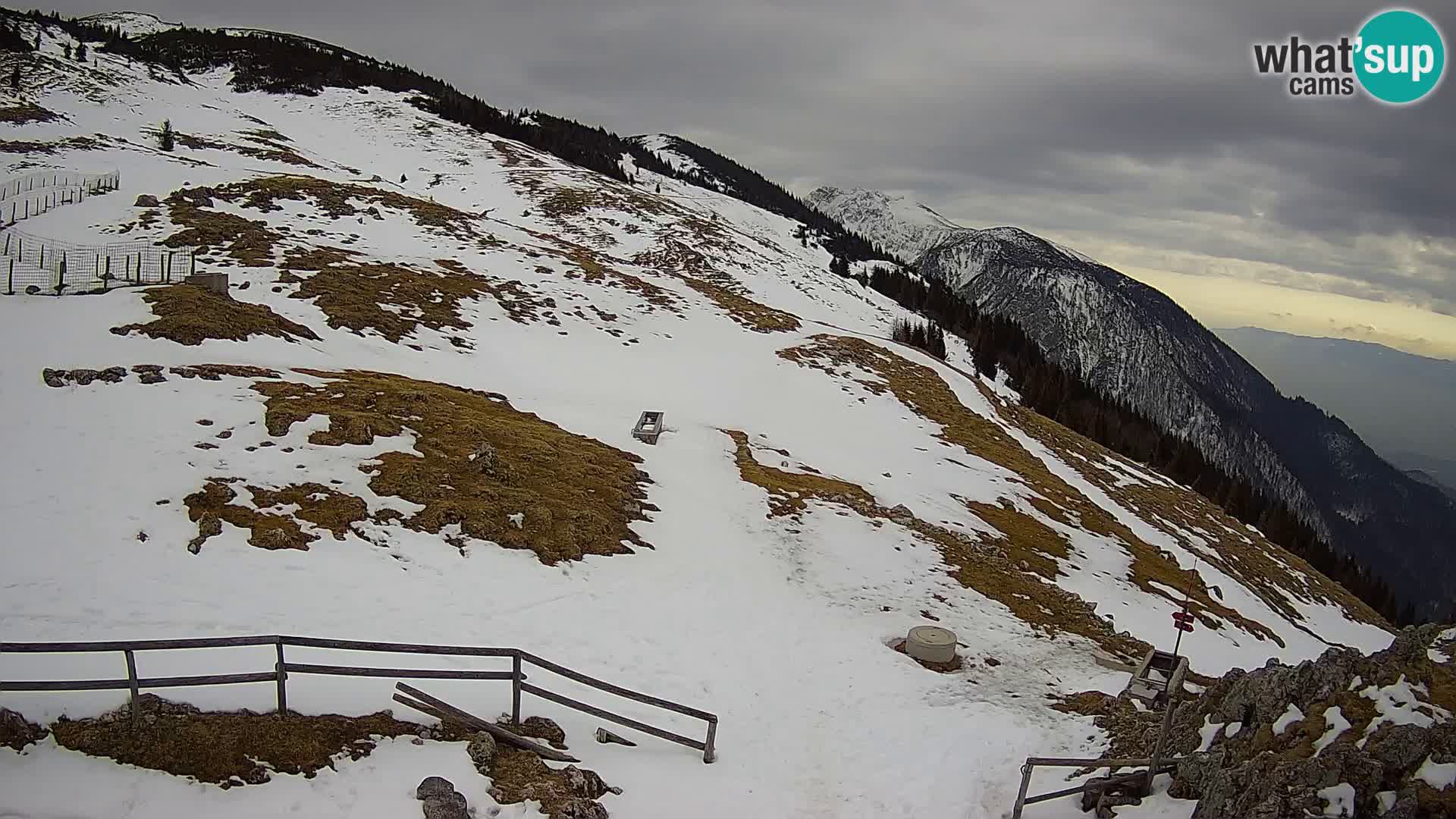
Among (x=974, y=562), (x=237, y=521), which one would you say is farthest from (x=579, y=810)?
(x=974, y=562)

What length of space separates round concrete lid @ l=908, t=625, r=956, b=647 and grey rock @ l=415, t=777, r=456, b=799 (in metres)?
11.1

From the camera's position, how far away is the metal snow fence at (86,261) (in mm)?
29031

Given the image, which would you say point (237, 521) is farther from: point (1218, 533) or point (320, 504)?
point (1218, 533)

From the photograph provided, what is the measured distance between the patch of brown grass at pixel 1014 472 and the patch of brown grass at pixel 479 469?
11309mm

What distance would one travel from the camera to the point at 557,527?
18047 mm

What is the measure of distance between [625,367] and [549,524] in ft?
67.0

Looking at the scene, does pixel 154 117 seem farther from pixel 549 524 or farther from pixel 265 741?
pixel 265 741

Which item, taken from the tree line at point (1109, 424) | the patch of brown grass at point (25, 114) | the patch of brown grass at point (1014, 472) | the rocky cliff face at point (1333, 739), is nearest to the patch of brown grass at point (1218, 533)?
the patch of brown grass at point (1014, 472)

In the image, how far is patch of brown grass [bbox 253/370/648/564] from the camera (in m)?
17.3

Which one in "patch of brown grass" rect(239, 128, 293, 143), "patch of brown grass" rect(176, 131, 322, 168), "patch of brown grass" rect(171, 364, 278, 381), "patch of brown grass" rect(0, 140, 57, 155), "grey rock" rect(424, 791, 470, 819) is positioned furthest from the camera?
"patch of brown grass" rect(239, 128, 293, 143)

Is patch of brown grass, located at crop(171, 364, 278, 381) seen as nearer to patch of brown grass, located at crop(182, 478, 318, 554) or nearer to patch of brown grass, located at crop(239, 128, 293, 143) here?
patch of brown grass, located at crop(182, 478, 318, 554)

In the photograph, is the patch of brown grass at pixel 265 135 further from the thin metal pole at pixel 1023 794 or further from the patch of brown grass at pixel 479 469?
the thin metal pole at pixel 1023 794

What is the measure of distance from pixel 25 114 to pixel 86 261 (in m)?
41.5

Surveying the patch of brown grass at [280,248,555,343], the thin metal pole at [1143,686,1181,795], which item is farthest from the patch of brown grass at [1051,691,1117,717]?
the patch of brown grass at [280,248,555,343]
